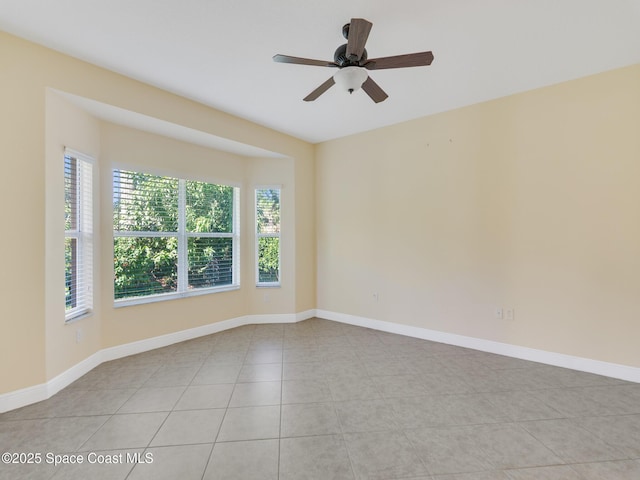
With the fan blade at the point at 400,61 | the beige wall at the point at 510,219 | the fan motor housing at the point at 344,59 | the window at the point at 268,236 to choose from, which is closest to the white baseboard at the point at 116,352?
the window at the point at 268,236

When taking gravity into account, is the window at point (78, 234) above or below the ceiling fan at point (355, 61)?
below

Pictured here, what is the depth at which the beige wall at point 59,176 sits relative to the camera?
2359 mm

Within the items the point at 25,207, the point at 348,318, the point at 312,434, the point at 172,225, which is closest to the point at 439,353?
the point at 348,318

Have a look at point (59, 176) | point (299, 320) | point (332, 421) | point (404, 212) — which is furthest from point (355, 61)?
point (299, 320)

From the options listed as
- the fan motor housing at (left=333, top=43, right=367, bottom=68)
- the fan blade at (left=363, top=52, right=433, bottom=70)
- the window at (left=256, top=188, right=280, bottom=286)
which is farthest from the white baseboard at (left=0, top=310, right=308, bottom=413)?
the fan blade at (left=363, top=52, right=433, bottom=70)

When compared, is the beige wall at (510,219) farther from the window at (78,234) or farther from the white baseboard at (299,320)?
the window at (78,234)

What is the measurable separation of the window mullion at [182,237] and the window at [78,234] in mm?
988

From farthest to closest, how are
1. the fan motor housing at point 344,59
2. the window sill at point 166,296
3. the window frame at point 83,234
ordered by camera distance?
1. the window sill at point 166,296
2. the window frame at point 83,234
3. the fan motor housing at point 344,59

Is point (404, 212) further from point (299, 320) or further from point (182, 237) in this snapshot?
point (182, 237)

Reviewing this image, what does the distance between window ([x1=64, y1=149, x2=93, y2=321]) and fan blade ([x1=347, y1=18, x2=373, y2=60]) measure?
2.73m

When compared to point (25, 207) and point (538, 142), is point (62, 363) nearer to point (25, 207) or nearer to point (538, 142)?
point (25, 207)

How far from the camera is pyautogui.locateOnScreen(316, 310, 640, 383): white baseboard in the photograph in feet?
9.36

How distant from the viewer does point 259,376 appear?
2.92 meters

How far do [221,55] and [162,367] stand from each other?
3.10 m
